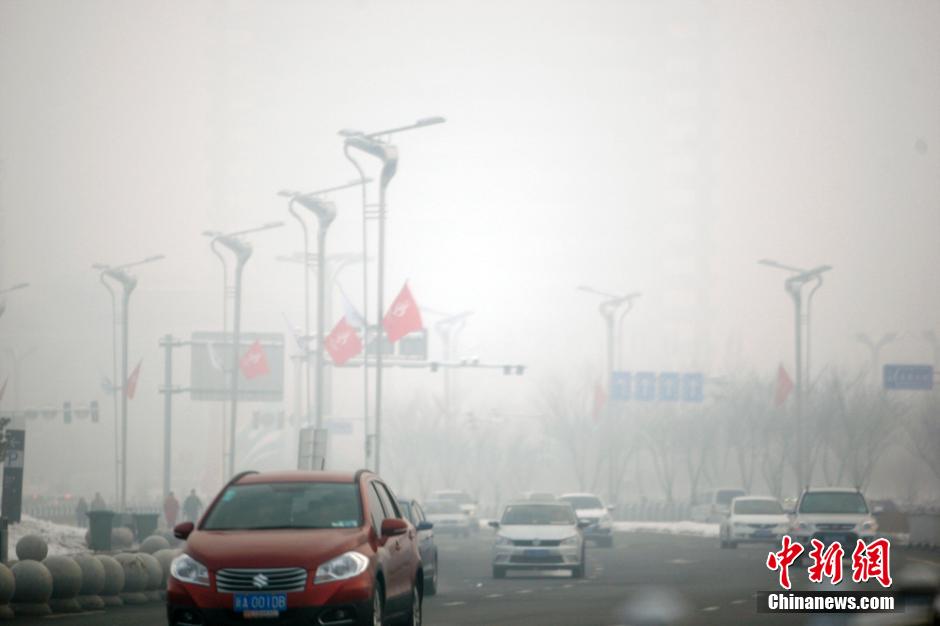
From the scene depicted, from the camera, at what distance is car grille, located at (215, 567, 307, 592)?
14.6 meters

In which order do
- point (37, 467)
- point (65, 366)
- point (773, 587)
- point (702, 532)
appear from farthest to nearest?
point (37, 467) → point (65, 366) → point (702, 532) → point (773, 587)

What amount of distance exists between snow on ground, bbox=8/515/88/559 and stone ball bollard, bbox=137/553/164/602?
622 inches

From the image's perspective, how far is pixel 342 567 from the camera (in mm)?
14930

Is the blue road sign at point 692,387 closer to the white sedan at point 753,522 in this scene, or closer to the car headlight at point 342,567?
the white sedan at point 753,522

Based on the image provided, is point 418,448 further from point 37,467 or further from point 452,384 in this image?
point 37,467

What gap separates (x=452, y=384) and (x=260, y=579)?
137 m

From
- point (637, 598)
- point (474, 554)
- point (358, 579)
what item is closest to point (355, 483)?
point (358, 579)

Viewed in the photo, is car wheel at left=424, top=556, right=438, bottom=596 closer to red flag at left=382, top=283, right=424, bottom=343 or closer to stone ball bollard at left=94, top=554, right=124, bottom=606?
stone ball bollard at left=94, top=554, right=124, bottom=606

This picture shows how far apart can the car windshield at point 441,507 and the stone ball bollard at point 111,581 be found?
45.9 meters

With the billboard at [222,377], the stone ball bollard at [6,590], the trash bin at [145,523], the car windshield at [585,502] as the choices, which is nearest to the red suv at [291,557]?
the stone ball bollard at [6,590]

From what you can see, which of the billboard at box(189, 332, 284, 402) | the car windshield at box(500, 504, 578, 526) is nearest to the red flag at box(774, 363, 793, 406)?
the billboard at box(189, 332, 284, 402)

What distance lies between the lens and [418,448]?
468 ft

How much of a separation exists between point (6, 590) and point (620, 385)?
68.7 metres

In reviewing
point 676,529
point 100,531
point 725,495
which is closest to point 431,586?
point 100,531
